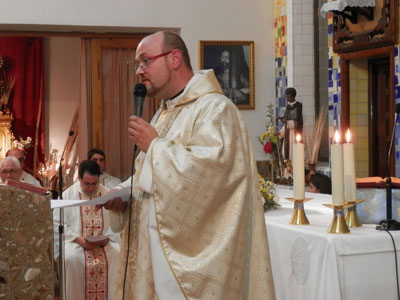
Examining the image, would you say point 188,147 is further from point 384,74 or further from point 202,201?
point 384,74

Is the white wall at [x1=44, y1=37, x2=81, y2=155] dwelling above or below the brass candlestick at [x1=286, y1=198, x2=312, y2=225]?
above

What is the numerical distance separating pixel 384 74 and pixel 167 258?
646 cm

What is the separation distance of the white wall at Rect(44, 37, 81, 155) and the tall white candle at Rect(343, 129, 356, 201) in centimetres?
1036

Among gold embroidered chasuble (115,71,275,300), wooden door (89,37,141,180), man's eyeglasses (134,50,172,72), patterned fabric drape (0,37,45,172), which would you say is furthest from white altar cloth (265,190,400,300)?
patterned fabric drape (0,37,45,172)

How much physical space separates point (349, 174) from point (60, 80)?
35.2 feet

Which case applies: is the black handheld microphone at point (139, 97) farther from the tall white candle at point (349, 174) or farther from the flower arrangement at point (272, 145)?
the flower arrangement at point (272, 145)

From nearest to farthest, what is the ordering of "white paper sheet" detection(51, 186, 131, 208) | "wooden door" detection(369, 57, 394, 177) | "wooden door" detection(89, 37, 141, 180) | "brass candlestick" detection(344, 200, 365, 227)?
"white paper sheet" detection(51, 186, 131, 208) < "brass candlestick" detection(344, 200, 365, 227) < "wooden door" detection(369, 57, 394, 177) < "wooden door" detection(89, 37, 141, 180)

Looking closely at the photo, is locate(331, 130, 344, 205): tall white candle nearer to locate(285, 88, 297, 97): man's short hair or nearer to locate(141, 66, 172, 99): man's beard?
locate(141, 66, 172, 99): man's beard

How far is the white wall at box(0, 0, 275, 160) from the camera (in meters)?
9.91

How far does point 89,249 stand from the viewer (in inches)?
264

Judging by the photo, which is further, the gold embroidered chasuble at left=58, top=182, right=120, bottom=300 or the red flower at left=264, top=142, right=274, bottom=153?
the red flower at left=264, top=142, right=274, bottom=153

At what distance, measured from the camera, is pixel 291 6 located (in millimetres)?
10000

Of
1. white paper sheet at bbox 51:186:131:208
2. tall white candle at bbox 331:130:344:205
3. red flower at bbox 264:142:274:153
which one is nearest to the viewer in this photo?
white paper sheet at bbox 51:186:131:208

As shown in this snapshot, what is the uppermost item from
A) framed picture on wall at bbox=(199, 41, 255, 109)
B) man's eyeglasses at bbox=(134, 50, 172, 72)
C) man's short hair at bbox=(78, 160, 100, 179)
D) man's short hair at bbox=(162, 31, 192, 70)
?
framed picture on wall at bbox=(199, 41, 255, 109)
